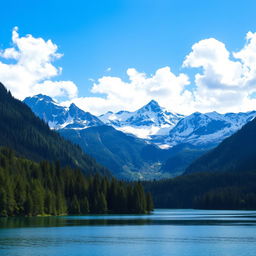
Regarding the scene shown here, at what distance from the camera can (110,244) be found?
3989 inches

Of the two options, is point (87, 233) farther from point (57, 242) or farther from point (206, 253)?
point (206, 253)

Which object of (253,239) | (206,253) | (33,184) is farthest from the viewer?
(33,184)

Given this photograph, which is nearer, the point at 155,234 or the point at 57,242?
the point at 57,242

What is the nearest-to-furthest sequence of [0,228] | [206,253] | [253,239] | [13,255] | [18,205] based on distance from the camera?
[13,255]
[206,253]
[253,239]
[0,228]
[18,205]

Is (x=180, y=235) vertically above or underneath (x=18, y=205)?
underneath

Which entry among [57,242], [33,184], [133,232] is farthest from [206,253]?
[33,184]

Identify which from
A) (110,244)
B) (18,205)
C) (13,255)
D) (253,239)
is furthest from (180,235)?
(18,205)

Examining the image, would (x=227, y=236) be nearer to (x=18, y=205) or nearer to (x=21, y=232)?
(x=21, y=232)

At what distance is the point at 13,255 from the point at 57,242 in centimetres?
2082

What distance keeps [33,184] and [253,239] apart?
347 feet

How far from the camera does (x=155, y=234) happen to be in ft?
409

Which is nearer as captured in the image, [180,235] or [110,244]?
[110,244]

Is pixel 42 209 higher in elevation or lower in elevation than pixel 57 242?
higher

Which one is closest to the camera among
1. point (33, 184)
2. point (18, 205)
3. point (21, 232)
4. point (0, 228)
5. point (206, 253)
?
point (206, 253)
